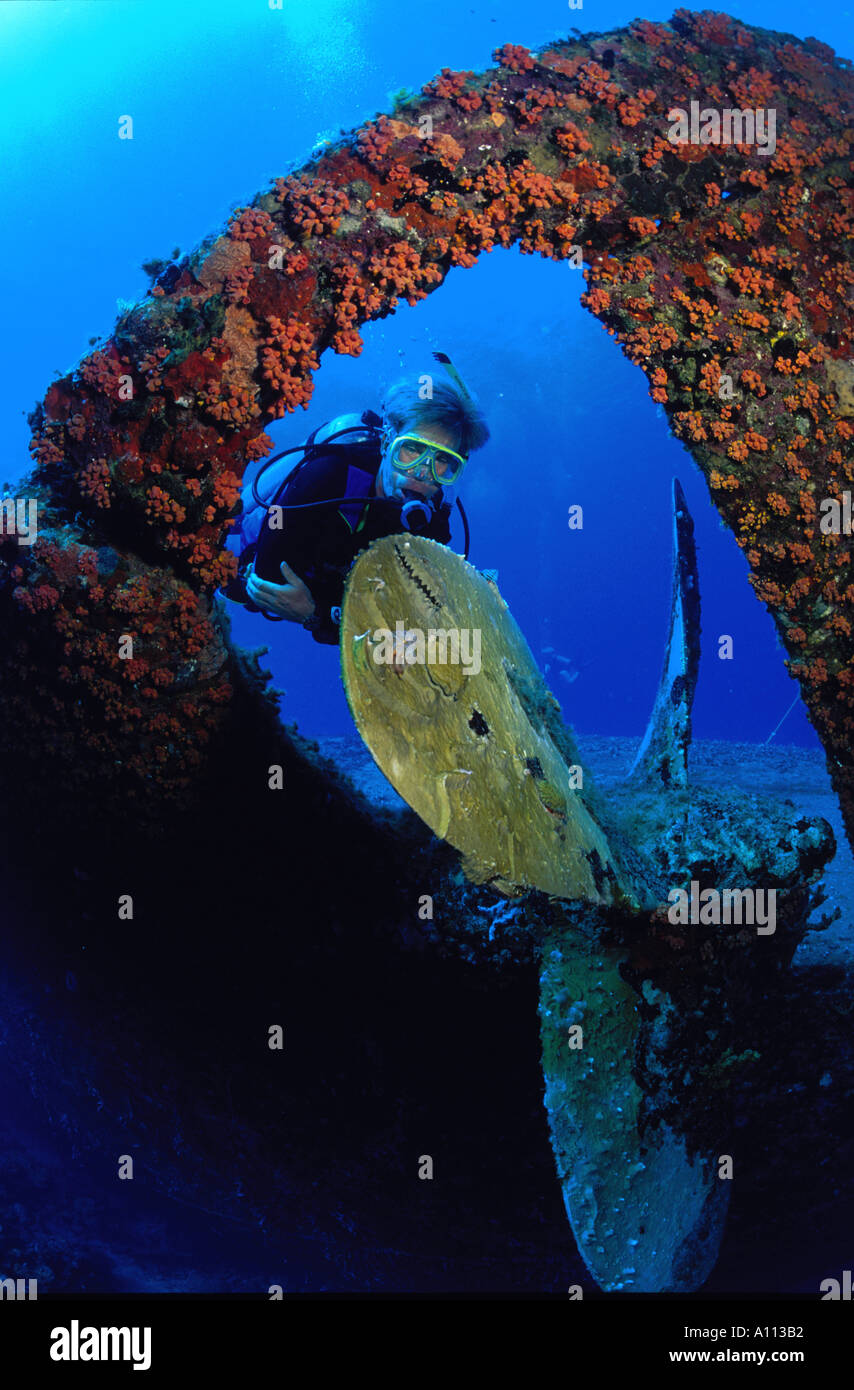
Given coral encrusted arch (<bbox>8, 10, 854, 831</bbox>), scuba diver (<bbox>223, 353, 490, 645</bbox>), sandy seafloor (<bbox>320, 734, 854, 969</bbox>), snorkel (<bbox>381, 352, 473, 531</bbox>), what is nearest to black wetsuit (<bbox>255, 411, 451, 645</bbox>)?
scuba diver (<bbox>223, 353, 490, 645</bbox>)

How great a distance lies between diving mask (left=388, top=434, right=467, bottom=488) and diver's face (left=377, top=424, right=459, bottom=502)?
0.05 feet

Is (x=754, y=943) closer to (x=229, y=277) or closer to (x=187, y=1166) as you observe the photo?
(x=229, y=277)

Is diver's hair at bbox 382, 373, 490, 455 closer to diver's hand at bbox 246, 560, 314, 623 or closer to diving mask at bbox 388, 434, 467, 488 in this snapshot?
diving mask at bbox 388, 434, 467, 488

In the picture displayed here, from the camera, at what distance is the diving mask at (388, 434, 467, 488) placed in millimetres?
3740

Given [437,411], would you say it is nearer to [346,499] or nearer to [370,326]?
[346,499]

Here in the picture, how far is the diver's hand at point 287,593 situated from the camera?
3.55m

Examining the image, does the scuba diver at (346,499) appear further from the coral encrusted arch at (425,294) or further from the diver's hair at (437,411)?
the coral encrusted arch at (425,294)

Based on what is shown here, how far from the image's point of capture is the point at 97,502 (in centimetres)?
265

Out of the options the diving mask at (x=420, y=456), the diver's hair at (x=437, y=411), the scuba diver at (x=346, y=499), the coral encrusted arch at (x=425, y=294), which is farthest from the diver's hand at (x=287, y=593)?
the diver's hair at (x=437, y=411)

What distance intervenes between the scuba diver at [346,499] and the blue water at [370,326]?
2.59ft

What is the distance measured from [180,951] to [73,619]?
225 cm

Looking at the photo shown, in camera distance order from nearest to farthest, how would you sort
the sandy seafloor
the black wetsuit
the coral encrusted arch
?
the coral encrusted arch < the black wetsuit < the sandy seafloor
